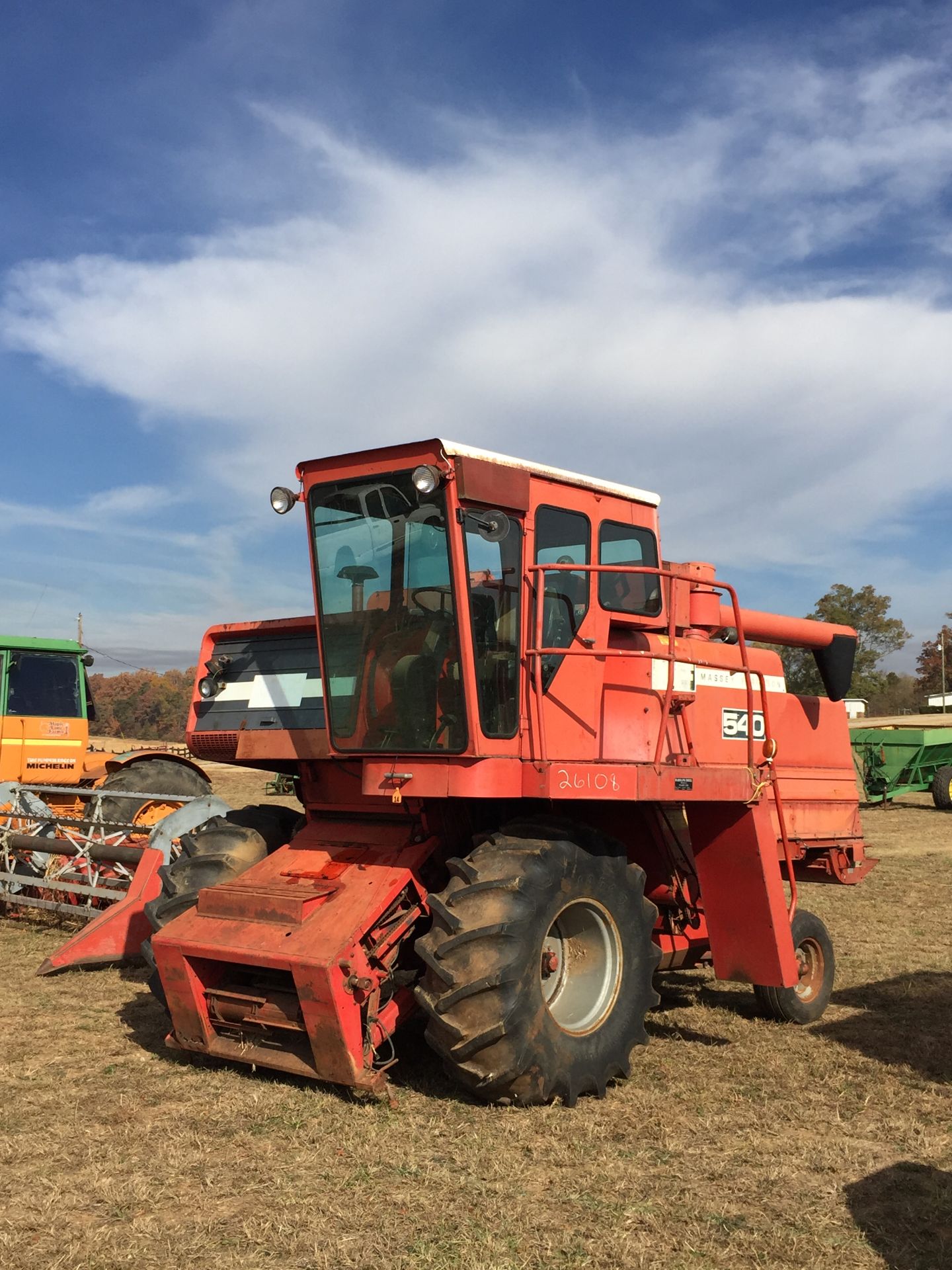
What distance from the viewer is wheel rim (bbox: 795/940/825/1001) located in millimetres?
7871

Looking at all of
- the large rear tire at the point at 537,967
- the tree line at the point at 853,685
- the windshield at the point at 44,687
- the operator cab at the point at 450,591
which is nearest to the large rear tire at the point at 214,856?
the operator cab at the point at 450,591

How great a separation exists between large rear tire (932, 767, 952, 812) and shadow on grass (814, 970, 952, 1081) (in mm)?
16733

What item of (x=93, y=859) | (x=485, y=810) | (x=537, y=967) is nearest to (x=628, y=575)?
(x=485, y=810)

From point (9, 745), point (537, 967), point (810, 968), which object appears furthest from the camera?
point (9, 745)

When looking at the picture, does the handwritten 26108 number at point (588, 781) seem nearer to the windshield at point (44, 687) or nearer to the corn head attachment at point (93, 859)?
the corn head attachment at point (93, 859)

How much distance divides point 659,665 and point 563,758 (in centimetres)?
101

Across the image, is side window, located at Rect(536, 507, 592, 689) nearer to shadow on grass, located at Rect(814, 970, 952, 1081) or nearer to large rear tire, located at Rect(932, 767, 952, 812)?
shadow on grass, located at Rect(814, 970, 952, 1081)

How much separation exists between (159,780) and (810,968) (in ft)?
24.3

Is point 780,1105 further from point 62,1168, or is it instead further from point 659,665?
point 62,1168

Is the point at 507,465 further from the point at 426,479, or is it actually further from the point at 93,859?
the point at 93,859

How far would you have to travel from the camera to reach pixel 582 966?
6371 millimetres

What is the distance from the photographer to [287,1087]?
5.86 meters

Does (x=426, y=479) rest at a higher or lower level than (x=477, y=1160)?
higher

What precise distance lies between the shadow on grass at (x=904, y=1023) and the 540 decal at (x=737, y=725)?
2.02 metres
